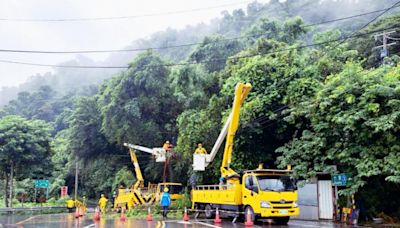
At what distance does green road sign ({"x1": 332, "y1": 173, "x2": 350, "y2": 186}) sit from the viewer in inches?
694

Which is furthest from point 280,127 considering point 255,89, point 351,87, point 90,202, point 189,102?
point 90,202

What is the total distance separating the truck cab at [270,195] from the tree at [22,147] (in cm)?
2355

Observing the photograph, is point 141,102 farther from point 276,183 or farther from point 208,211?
point 276,183

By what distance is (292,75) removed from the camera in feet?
74.6

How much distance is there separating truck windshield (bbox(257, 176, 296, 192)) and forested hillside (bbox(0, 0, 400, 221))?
1.32 metres

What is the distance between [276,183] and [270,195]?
754 millimetres

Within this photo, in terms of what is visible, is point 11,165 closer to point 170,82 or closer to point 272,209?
point 170,82

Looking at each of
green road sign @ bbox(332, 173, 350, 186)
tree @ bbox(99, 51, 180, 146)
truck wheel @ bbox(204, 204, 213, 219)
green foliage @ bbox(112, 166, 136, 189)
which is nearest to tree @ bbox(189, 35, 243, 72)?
tree @ bbox(99, 51, 180, 146)

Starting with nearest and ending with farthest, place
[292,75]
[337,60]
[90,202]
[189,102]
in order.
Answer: [292,75]
[337,60]
[189,102]
[90,202]

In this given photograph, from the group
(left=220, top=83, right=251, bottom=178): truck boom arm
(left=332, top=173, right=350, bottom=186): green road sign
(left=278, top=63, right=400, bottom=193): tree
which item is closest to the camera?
(left=278, top=63, right=400, bottom=193): tree

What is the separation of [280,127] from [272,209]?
7411mm

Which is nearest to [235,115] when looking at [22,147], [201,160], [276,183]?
[276,183]

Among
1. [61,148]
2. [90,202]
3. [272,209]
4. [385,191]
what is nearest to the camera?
[272,209]

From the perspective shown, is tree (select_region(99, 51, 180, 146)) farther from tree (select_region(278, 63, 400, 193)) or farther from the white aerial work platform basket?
tree (select_region(278, 63, 400, 193))
